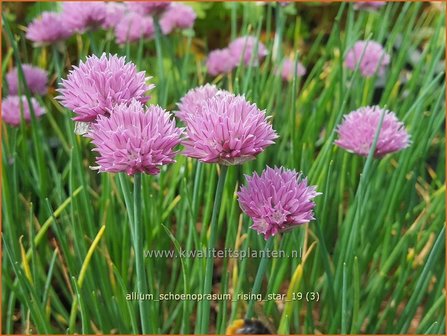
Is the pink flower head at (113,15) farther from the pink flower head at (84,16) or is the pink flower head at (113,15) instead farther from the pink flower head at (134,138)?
the pink flower head at (134,138)

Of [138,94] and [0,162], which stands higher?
[138,94]

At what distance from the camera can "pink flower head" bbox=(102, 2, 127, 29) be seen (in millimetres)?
1077

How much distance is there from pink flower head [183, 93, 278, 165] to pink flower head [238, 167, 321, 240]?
4cm

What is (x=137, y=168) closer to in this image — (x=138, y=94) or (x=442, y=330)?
(x=138, y=94)

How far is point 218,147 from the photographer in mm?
540

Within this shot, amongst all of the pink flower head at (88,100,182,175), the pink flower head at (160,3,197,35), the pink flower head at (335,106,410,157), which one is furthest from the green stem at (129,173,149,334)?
the pink flower head at (160,3,197,35)

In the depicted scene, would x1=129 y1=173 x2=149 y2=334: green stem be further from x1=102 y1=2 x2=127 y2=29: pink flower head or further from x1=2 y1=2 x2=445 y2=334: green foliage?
x1=102 y1=2 x2=127 y2=29: pink flower head

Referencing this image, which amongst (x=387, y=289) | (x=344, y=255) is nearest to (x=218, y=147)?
(x=344, y=255)

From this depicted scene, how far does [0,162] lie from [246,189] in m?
0.51

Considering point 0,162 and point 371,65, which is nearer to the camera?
point 0,162

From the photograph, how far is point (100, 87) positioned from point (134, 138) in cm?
6

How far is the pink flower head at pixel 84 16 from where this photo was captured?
39.8 inches

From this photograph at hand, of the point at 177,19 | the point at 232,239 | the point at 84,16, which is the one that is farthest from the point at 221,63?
the point at 232,239

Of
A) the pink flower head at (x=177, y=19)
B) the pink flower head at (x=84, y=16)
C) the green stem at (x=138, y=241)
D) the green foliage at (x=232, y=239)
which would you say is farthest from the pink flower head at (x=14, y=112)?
the green stem at (x=138, y=241)
